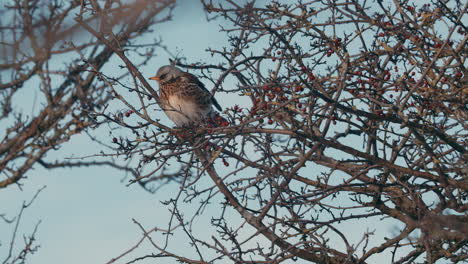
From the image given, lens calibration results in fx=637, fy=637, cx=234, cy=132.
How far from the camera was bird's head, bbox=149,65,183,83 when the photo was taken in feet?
27.0

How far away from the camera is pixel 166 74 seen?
8250mm

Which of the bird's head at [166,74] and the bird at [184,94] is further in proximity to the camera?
the bird's head at [166,74]

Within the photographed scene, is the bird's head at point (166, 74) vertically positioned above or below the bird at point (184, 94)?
above

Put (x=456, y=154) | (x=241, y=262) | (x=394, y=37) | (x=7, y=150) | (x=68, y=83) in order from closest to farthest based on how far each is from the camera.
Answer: (x=241, y=262) → (x=456, y=154) → (x=394, y=37) → (x=7, y=150) → (x=68, y=83)

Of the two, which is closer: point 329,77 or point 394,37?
point 329,77

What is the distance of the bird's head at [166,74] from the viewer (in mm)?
8219

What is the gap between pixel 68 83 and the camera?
1024 cm

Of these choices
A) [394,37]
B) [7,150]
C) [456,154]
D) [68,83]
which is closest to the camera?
[456,154]

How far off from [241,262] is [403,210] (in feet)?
5.54

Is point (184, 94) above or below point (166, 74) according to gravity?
below

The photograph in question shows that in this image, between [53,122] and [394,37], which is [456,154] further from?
[53,122]

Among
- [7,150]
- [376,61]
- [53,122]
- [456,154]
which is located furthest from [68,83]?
[456,154]

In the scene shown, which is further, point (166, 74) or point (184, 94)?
point (166, 74)

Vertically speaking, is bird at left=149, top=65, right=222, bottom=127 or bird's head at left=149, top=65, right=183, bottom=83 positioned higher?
bird's head at left=149, top=65, right=183, bottom=83
